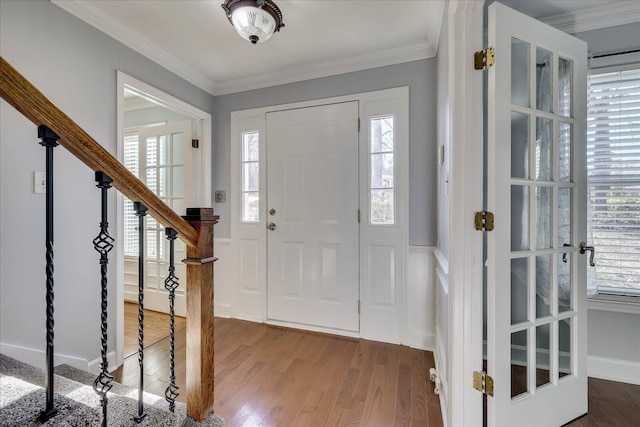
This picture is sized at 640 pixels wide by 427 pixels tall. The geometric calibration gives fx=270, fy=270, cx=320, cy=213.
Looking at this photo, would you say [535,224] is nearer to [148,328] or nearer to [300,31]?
[300,31]

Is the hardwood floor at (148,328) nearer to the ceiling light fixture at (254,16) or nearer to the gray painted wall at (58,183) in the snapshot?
the gray painted wall at (58,183)

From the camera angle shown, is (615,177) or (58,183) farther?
(615,177)

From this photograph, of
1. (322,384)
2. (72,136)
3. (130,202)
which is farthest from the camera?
(130,202)

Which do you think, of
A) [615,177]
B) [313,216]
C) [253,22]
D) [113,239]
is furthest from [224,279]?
[615,177]

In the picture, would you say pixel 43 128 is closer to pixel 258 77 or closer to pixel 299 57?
pixel 299 57

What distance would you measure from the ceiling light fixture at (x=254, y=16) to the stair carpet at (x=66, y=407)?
193 centimetres

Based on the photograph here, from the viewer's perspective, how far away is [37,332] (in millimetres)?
1512

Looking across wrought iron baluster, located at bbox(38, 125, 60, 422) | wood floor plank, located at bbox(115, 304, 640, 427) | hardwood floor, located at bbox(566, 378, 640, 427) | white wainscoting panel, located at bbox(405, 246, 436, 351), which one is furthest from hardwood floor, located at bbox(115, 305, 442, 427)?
wrought iron baluster, located at bbox(38, 125, 60, 422)

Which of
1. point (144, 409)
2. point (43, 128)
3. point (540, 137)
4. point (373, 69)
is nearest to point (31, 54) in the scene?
point (43, 128)

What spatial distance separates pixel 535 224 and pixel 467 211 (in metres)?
0.38

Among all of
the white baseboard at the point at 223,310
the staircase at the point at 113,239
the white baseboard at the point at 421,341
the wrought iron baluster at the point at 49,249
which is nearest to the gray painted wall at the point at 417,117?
the white baseboard at the point at 421,341

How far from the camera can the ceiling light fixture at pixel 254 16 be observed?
61.0 inches

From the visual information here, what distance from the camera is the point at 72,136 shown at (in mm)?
713

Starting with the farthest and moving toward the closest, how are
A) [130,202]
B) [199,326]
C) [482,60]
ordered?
[130,202]
[482,60]
[199,326]
